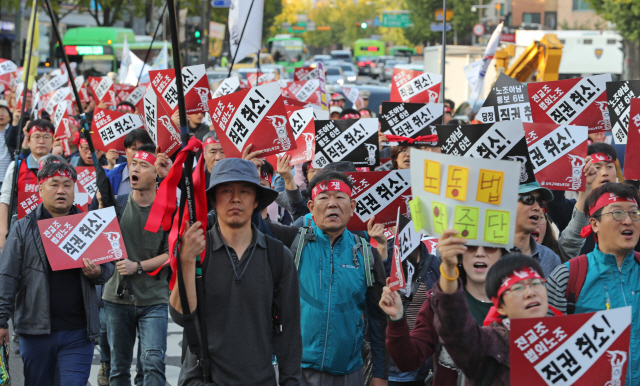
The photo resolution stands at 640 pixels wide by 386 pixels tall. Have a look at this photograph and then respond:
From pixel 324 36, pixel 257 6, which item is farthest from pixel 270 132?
pixel 324 36

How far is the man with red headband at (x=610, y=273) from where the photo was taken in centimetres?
390

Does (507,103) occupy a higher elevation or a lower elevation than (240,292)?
higher

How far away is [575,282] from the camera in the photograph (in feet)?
13.0

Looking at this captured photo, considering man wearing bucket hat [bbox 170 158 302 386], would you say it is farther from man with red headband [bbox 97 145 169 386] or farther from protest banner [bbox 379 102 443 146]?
protest banner [bbox 379 102 443 146]

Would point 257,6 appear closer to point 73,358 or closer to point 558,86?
point 558,86

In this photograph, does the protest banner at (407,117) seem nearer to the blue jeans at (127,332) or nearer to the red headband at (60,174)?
the blue jeans at (127,332)

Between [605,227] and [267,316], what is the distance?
68.7 inches

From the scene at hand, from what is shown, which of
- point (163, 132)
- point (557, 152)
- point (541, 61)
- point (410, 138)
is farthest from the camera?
point (541, 61)

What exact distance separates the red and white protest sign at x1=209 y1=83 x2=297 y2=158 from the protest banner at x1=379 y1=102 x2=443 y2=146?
252 cm

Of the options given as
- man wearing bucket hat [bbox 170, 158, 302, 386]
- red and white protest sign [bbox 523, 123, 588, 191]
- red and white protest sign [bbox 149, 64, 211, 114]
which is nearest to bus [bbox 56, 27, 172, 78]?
red and white protest sign [bbox 149, 64, 211, 114]

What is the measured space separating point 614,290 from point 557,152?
2.26 meters

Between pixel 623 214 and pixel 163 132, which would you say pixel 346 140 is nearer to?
pixel 163 132

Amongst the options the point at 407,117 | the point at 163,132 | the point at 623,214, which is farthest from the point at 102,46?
the point at 623,214

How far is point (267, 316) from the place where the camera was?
3.77 metres
